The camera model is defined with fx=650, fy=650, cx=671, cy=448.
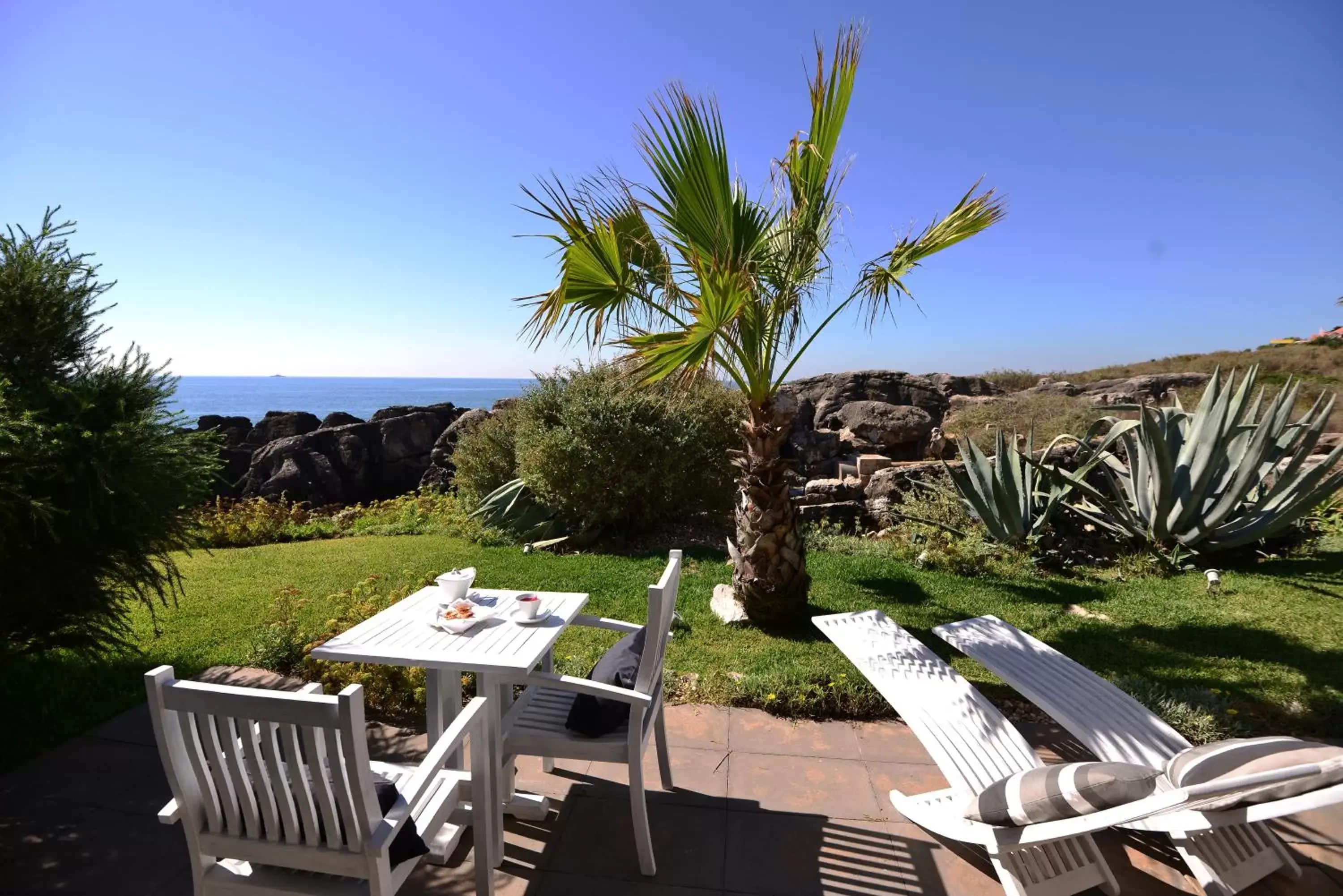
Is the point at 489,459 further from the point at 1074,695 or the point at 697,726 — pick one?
the point at 1074,695

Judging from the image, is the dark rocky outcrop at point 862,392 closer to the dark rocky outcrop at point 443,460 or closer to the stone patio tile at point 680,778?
the dark rocky outcrop at point 443,460

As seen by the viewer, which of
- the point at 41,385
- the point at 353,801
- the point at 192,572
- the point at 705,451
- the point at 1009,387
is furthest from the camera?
the point at 1009,387

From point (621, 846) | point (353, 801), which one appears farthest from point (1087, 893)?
point (353, 801)

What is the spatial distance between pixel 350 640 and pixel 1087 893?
2914 millimetres

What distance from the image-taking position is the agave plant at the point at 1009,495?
6656mm

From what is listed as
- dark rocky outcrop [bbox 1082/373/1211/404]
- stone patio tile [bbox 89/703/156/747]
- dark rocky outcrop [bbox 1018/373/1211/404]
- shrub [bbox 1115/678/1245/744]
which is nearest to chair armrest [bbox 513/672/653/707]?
stone patio tile [bbox 89/703/156/747]

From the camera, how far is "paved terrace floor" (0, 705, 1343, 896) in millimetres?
2373

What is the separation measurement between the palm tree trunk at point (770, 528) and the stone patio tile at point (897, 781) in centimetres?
171

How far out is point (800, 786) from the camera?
297cm

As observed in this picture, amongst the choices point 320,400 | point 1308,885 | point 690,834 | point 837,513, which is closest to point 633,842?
point 690,834

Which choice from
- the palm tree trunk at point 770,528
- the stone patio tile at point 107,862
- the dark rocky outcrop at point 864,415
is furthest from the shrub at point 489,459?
the stone patio tile at point 107,862

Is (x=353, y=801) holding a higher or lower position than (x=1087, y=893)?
higher

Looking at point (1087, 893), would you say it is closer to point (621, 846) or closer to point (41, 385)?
point (621, 846)

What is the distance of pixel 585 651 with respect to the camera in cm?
452
